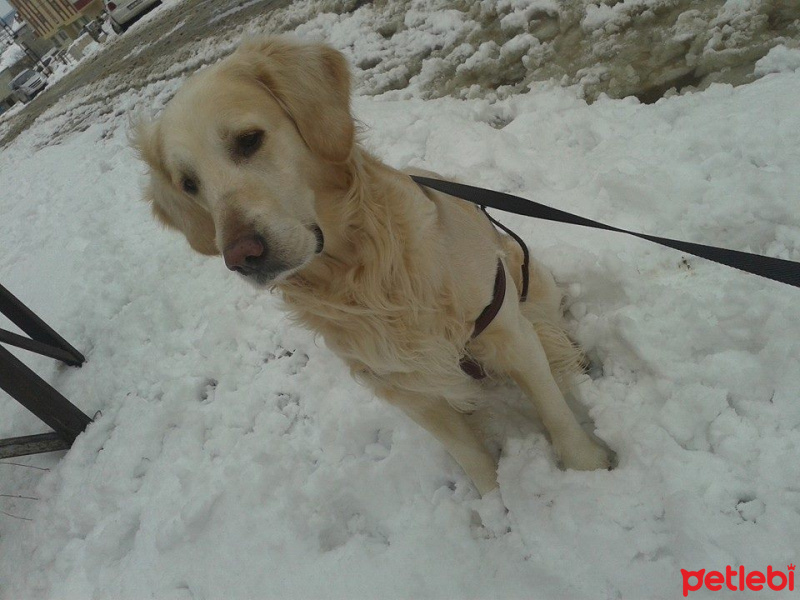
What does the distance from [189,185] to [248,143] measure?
0.89ft

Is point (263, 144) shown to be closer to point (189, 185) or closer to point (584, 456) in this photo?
point (189, 185)

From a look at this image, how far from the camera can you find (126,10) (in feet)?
54.9

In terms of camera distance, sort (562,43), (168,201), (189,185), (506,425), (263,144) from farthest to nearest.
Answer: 1. (562,43)
2. (506,425)
3. (168,201)
4. (189,185)
5. (263,144)

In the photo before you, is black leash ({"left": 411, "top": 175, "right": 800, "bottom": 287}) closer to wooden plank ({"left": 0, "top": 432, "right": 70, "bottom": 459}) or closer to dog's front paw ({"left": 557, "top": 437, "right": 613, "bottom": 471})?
dog's front paw ({"left": 557, "top": 437, "right": 613, "bottom": 471})

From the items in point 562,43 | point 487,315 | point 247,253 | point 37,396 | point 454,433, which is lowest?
point 454,433

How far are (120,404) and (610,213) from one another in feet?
9.91

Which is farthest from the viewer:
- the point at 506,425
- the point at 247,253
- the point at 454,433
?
the point at 506,425

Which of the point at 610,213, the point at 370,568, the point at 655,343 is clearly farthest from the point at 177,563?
the point at 610,213

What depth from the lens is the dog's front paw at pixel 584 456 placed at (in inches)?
70.0

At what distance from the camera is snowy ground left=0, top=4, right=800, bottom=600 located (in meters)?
1.59

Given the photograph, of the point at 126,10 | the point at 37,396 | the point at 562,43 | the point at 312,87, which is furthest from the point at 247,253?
the point at 126,10
